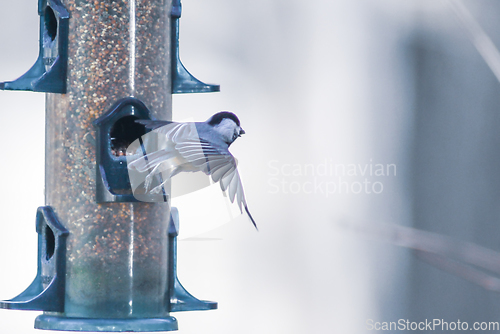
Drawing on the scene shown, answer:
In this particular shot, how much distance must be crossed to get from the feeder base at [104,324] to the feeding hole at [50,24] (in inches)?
37.4

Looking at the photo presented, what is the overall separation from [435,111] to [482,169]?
46cm

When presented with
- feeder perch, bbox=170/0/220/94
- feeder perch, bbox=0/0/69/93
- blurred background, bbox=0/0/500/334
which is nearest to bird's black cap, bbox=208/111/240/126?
A: feeder perch, bbox=170/0/220/94

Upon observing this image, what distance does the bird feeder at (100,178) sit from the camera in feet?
7.30

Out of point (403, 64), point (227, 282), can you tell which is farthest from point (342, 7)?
point (227, 282)

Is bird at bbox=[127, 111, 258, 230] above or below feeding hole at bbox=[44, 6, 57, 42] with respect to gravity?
below

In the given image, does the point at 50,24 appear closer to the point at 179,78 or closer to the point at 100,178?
the point at 179,78

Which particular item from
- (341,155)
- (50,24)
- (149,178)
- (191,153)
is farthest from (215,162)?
(341,155)

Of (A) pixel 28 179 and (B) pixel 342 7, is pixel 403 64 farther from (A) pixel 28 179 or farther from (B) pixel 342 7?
(A) pixel 28 179

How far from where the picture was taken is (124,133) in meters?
2.34

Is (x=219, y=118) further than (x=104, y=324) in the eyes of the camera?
Yes

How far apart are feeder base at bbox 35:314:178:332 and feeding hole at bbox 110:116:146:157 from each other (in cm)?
54

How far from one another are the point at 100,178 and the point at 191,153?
0.34 metres

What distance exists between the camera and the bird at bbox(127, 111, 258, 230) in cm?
205

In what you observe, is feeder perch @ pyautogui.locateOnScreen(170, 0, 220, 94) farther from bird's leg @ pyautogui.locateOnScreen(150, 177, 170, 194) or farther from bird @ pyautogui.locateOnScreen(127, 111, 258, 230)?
bird's leg @ pyautogui.locateOnScreen(150, 177, 170, 194)
